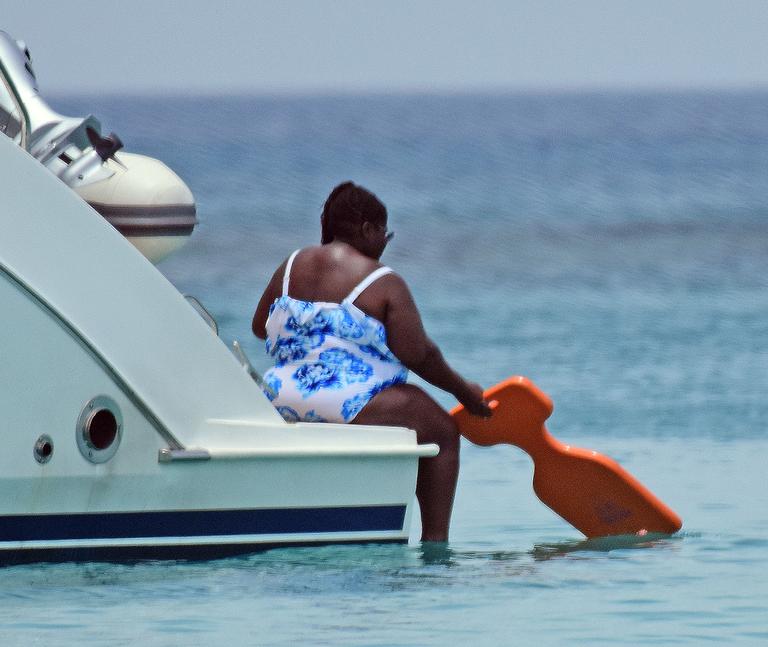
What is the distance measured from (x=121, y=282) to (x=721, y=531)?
7.74 feet

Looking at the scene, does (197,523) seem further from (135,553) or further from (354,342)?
(354,342)

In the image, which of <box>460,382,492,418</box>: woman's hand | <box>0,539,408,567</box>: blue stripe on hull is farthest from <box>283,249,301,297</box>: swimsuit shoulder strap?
<box>0,539,408,567</box>: blue stripe on hull

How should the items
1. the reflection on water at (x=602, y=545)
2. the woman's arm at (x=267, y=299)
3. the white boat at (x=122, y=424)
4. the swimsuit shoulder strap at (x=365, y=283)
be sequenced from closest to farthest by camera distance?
the white boat at (x=122, y=424), the swimsuit shoulder strap at (x=365, y=283), the woman's arm at (x=267, y=299), the reflection on water at (x=602, y=545)

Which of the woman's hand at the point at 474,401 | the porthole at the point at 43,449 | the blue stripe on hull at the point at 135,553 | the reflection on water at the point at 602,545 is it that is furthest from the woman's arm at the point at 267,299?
the reflection on water at the point at 602,545

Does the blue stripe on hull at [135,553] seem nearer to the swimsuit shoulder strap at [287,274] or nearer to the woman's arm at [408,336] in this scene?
the woman's arm at [408,336]

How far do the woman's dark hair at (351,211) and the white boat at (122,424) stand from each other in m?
0.57

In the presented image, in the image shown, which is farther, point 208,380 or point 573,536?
point 573,536

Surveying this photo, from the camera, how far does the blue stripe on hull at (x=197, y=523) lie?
5.57 metres

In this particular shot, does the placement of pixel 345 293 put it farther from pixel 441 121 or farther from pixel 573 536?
pixel 441 121

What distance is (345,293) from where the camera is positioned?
20.0ft

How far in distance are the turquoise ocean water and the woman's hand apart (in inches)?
16.3

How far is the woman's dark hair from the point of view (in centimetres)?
618

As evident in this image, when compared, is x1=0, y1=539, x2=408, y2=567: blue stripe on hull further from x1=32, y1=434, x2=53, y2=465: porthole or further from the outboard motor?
the outboard motor

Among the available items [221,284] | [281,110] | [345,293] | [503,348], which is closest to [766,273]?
[221,284]
